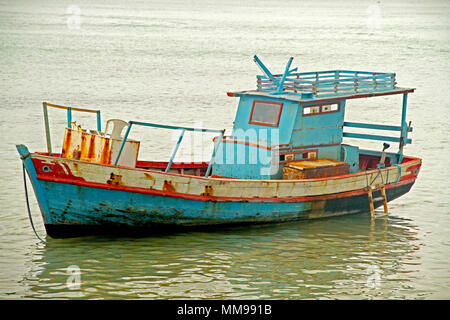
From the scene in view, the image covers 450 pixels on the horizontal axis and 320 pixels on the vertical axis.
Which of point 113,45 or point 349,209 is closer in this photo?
point 349,209

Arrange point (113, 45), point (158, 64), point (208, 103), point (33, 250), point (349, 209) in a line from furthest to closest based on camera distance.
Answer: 1. point (113, 45)
2. point (158, 64)
3. point (208, 103)
4. point (349, 209)
5. point (33, 250)

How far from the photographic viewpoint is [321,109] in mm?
20188

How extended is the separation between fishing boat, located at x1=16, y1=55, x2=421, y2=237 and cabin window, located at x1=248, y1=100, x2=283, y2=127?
0.03m

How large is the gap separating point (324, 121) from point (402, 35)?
9373 cm

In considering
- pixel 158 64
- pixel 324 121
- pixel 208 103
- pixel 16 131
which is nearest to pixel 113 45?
pixel 158 64

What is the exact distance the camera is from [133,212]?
17.3 meters

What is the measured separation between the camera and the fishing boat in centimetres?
1691

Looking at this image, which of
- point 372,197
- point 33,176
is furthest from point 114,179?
point 372,197

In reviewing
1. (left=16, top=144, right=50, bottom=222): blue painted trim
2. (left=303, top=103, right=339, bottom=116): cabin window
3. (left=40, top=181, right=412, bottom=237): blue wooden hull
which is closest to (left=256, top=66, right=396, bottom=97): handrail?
(left=303, top=103, right=339, bottom=116): cabin window

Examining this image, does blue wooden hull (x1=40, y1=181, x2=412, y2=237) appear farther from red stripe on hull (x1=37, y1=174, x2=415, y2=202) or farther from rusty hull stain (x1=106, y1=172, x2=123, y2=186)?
rusty hull stain (x1=106, y1=172, x2=123, y2=186)

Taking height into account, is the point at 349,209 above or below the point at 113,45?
below

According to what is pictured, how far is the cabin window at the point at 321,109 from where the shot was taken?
778 inches

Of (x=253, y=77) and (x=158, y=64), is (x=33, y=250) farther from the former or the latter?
(x=158, y=64)
